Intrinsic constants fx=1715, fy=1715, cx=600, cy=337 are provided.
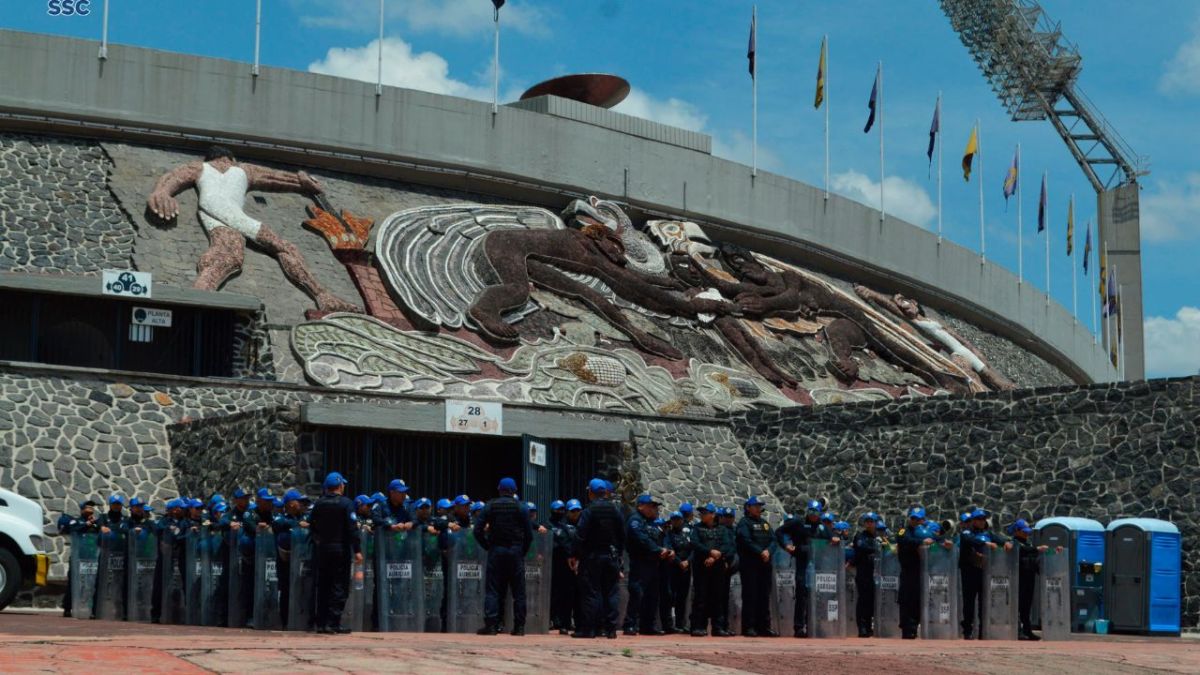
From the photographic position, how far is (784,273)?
130 feet

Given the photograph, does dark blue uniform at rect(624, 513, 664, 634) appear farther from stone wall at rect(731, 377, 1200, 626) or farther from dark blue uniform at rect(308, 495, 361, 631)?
stone wall at rect(731, 377, 1200, 626)

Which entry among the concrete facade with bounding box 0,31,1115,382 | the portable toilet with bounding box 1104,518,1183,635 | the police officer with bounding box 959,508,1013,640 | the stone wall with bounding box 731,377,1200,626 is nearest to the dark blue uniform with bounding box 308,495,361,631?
the police officer with bounding box 959,508,1013,640

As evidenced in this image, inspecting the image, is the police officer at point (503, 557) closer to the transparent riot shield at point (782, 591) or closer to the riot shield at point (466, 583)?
the riot shield at point (466, 583)

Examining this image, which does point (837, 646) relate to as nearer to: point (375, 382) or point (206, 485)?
point (206, 485)

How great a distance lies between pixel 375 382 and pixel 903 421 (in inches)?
340

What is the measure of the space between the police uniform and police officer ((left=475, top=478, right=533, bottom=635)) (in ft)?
4.93

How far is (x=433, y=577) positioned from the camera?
54.4ft

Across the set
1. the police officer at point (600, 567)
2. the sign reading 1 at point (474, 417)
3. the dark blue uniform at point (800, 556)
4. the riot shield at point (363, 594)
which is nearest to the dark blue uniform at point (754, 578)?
the dark blue uniform at point (800, 556)

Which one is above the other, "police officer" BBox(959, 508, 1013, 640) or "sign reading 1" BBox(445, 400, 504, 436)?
"sign reading 1" BBox(445, 400, 504, 436)

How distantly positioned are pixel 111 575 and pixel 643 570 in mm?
6012

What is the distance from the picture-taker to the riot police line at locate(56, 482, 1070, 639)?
16391 mm

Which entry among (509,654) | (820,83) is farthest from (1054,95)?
(509,654)

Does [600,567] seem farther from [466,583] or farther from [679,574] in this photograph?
[679,574]

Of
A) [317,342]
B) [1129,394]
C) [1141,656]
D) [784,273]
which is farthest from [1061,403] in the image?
[784,273]
